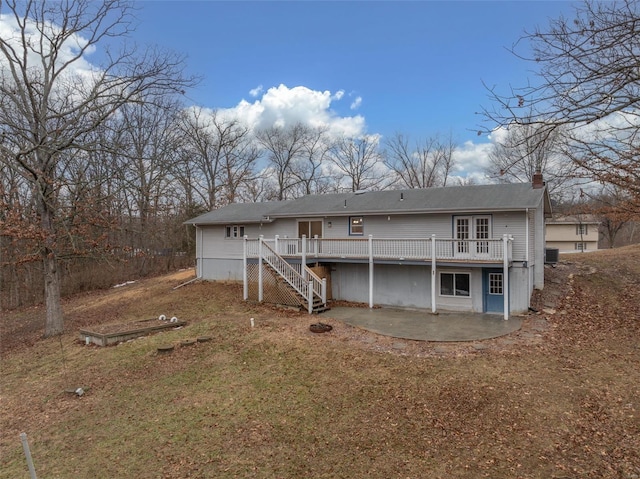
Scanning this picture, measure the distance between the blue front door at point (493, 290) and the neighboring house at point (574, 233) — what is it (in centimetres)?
3320

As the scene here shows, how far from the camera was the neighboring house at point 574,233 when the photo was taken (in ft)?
137

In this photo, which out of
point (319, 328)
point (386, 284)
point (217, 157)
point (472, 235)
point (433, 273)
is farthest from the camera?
point (217, 157)

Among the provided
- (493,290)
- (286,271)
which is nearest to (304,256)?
(286,271)

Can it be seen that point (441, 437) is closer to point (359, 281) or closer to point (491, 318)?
point (491, 318)

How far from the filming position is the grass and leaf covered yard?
566 cm

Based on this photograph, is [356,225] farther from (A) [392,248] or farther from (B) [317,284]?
(B) [317,284]

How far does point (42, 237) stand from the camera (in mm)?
12383

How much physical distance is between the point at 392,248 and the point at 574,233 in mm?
38242

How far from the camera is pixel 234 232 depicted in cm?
2094

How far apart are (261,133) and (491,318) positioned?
36.7 m

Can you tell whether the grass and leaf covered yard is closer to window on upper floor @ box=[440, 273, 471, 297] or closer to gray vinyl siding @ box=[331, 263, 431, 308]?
Result: window on upper floor @ box=[440, 273, 471, 297]

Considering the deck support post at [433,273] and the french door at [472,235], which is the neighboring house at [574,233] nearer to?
the french door at [472,235]

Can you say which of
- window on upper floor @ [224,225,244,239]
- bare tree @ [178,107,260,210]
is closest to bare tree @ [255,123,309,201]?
bare tree @ [178,107,260,210]

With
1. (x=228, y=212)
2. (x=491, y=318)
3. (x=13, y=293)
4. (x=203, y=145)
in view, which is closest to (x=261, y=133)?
(x=203, y=145)
